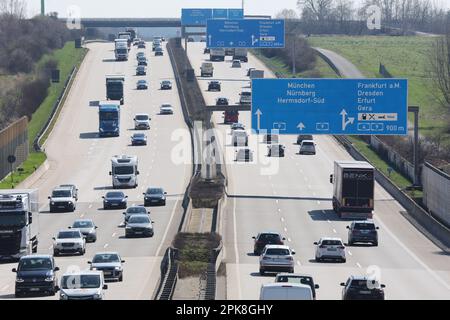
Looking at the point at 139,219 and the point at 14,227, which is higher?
the point at 14,227

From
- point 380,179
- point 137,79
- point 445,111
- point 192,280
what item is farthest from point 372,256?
point 137,79

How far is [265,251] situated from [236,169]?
134 ft

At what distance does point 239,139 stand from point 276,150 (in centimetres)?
437

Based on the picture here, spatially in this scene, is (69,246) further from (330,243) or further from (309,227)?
(309,227)

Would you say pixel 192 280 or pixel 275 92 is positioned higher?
pixel 275 92

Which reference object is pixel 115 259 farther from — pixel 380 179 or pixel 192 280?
pixel 380 179

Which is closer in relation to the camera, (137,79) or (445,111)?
(445,111)

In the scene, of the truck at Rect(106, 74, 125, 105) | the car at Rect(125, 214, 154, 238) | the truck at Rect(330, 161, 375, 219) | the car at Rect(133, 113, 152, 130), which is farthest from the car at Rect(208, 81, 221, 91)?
the car at Rect(125, 214, 154, 238)

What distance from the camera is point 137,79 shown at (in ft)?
434

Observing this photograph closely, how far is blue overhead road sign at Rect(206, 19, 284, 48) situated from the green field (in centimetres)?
1628

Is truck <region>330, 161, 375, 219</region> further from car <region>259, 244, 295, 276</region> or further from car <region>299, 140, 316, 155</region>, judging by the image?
car <region>299, 140, 316, 155</region>

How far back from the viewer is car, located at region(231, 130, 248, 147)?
90250 mm

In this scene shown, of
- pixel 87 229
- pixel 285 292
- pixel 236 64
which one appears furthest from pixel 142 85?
pixel 285 292

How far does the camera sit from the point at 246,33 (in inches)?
3477
